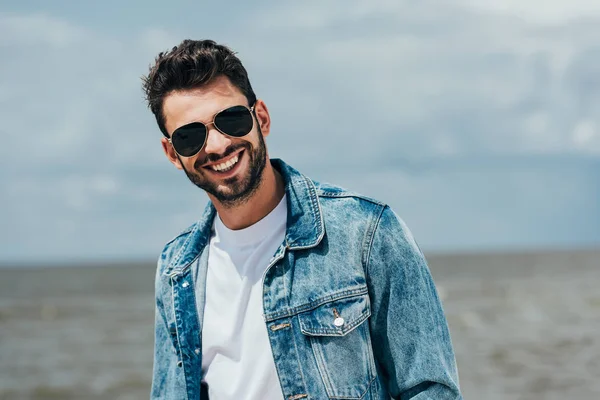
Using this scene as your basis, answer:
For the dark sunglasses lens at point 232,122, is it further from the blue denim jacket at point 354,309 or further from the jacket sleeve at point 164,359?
the jacket sleeve at point 164,359

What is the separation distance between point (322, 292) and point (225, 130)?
2.46ft

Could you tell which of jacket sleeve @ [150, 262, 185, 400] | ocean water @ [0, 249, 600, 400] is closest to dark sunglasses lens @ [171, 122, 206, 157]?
jacket sleeve @ [150, 262, 185, 400]

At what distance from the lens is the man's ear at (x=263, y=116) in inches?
129

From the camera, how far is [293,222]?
123 inches

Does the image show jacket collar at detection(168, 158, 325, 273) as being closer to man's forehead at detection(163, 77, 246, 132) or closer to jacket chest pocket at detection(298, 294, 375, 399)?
jacket chest pocket at detection(298, 294, 375, 399)

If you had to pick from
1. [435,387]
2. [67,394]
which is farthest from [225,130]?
[67,394]

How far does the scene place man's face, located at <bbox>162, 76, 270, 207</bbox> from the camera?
312cm

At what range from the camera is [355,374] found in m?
2.92

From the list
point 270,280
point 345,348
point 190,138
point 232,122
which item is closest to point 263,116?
point 232,122

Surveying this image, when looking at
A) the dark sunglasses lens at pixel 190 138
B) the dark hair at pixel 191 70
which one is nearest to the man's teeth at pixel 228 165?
the dark sunglasses lens at pixel 190 138

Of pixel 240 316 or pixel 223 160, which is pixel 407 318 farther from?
pixel 223 160

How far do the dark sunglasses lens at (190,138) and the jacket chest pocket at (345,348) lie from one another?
830 mm

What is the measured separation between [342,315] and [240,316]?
0.44m

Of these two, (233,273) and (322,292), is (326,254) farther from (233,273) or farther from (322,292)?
(233,273)
